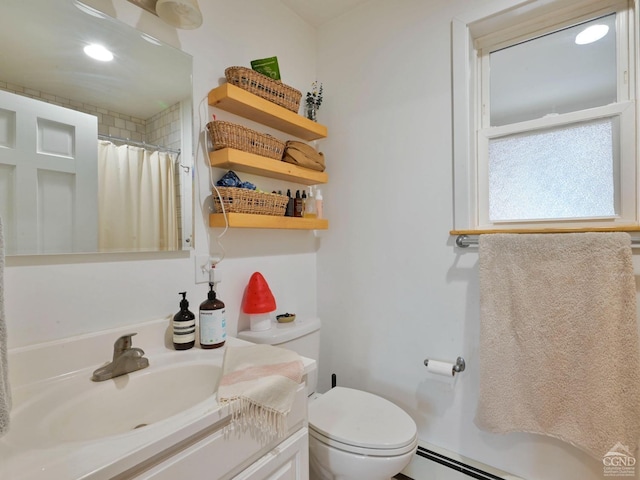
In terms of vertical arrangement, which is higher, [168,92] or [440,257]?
[168,92]

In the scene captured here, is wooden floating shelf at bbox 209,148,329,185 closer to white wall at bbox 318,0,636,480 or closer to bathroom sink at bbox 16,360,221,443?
white wall at bbox 318,0,636,480

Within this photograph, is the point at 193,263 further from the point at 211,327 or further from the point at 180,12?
the point at 180,12

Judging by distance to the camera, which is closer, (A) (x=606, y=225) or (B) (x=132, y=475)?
(B) (x=132, y=475)

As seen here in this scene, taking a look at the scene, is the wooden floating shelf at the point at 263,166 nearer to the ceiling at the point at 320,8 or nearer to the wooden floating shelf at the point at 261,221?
the wooden floating shelf at the point at 261,221

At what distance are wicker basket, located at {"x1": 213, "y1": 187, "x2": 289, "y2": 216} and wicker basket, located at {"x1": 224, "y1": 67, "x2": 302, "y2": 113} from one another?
428 millimetres

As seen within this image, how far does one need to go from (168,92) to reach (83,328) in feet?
2.77

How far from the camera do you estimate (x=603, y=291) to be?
1004 mm

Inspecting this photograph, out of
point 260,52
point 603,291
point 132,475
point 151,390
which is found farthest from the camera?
point 260,52

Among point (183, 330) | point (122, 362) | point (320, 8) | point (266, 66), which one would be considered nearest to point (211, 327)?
point (183, 330)

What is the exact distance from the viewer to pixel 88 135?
3.05ft

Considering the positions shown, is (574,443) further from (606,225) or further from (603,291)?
(606,225)

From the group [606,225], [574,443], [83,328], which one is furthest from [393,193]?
[83,328]

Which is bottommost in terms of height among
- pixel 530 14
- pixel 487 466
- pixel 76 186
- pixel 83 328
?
pixel 487 466

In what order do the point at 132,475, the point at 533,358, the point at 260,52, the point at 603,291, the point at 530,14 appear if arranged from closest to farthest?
the point at 132,475 < the point at 603,291 < the point at 533,358 < the point at 530,14 < the point at 260,52
